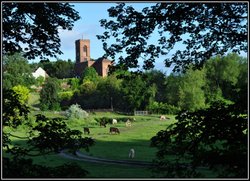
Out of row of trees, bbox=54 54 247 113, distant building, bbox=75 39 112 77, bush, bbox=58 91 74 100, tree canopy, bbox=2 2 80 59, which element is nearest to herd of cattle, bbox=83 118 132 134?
row of trees, bbox=54 54 247 113

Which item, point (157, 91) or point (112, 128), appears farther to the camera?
point (157, 91)

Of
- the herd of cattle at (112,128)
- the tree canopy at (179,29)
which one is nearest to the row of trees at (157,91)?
the herd of cattle at (112,128)

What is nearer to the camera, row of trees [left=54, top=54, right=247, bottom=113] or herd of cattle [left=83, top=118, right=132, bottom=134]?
herd of cattle [left=83, top=118, right=132, bottom=134]

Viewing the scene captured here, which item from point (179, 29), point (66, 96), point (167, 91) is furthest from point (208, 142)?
point (66, 96)

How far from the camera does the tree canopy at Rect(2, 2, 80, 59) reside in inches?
223

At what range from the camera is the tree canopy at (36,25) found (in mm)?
5664

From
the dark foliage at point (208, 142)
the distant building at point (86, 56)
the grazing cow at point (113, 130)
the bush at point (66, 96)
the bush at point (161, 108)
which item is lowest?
the grazing cow at point (113, 130)

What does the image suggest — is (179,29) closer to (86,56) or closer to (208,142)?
(208,142)

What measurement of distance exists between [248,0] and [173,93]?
49.3 meters

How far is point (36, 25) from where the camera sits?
6090 mm

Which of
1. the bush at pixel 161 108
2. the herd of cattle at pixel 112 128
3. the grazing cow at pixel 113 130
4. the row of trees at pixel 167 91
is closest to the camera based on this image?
the herd of cattle at pixel 112 128

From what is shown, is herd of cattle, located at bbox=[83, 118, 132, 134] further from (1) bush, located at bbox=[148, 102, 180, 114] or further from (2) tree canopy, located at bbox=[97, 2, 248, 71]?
(2) tree canopy, located at bbox=[97, 2, 248, 71]

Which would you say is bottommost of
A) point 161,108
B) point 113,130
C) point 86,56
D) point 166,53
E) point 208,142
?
point 113,130

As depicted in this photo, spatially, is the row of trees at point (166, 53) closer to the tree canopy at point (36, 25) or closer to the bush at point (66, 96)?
A: the tree canopy at point (36, 25)
